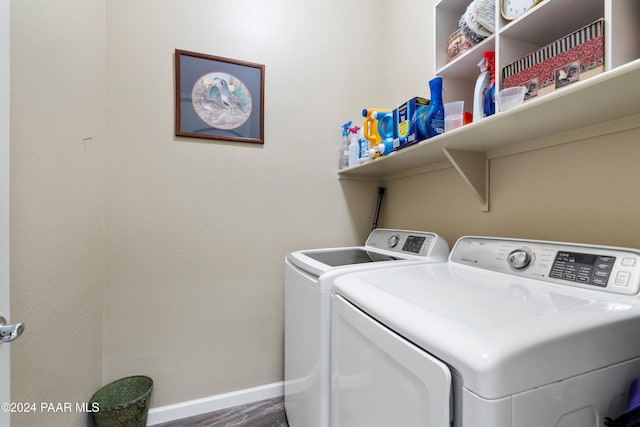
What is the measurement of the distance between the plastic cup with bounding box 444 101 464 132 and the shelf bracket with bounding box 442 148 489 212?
0.13 m

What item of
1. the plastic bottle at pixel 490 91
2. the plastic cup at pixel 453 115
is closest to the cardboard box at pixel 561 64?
the plastic bottle at pixel 490 91

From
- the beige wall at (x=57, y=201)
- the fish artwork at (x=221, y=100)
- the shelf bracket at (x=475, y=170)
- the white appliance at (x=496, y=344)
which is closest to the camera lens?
the white appliance at (x=496, y=344)

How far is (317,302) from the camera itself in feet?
3.42

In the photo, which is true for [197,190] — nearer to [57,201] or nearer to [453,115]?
[57,201]

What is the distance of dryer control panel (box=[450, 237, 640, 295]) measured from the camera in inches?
28.0

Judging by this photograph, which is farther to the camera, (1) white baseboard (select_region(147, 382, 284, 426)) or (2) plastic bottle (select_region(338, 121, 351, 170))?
(2) plastic bottle (select_region(338, 121, 351, 170))

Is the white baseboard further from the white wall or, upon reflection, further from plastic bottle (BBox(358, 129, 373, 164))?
plastic bottle (BBox(358, 129, 373, 164))

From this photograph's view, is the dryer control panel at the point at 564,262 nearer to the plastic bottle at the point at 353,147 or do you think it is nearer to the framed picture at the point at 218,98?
the plastic bottle at the point at 353,147

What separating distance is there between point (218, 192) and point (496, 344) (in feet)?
5.32

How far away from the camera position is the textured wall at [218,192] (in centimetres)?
155

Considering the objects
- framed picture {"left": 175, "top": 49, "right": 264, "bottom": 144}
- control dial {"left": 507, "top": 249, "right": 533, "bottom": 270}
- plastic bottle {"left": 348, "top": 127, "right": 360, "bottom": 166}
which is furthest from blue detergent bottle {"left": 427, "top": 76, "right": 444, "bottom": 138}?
framed picture {"left": 175, "top": 49, "right": 264, "bottom": 144}

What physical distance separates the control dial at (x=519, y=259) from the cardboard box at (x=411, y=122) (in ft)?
1.96

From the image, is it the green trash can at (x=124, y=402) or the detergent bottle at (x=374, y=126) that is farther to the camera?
the detergent bottle at (x=374, y=126)

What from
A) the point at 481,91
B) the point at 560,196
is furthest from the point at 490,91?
the point at 560,196
